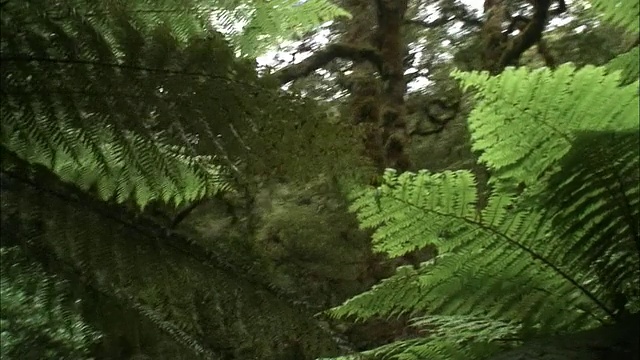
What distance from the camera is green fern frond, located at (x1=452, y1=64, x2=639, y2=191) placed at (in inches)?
21.0

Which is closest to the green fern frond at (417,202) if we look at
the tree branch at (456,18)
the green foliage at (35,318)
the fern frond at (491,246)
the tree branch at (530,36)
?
the fern frond at (491,246)

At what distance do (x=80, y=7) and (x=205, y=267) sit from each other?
1.22ft

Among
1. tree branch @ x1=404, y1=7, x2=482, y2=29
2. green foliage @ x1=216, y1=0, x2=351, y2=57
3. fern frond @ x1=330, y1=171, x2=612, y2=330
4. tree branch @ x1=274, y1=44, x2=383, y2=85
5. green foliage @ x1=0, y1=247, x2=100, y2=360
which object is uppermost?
green foliage @ x1=216, y1=0, x2=351, y2=57

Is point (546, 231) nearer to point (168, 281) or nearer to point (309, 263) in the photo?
point (168, 281)

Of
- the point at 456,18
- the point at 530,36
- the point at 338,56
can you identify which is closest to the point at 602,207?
the point at 530,36

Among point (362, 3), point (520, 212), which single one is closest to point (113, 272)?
point (520, 212)

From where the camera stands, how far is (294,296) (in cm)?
96

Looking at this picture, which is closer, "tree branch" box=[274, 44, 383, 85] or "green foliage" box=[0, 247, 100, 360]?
"green foliage" box=[0, 247, 100, 360]

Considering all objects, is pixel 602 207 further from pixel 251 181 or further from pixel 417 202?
pixel 251 181

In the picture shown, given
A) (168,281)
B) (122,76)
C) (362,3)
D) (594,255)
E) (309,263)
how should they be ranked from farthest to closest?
1. (362,3)
2. (309,263)
3. (168,281)
4. (122,76)
5. (594,255)

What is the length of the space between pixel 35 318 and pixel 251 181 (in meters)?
0.39

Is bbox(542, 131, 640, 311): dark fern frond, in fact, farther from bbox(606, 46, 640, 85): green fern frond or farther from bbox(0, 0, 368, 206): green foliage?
bbox(0, 0, 368, 206): green foliage

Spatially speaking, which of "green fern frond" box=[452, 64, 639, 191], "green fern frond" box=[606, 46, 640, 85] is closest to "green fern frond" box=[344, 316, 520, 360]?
"green fern frond" box=[452, 64, 639, 191]

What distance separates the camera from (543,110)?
21.9 inches
